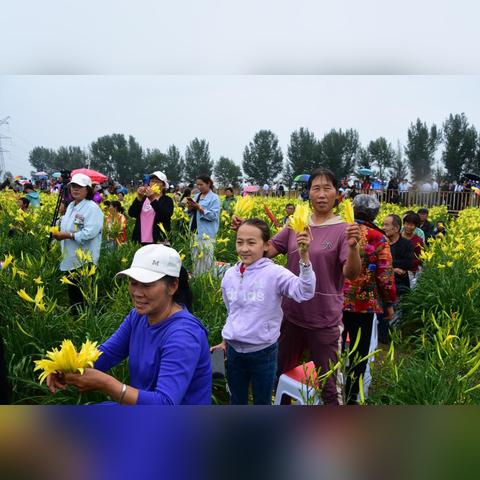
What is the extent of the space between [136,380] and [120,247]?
3.79m

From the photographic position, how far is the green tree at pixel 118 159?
362 inches

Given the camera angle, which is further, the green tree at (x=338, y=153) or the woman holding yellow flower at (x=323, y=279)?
the green tree at (x=338, y=153)

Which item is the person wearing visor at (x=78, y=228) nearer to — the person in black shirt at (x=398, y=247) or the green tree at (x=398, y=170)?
the person in black shirt at (x=398, y=247)

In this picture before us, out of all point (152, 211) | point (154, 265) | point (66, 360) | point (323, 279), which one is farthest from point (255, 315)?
point (152, 211)

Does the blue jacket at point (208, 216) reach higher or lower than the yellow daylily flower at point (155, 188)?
lower

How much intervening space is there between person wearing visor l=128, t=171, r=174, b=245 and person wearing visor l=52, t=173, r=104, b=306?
1.31 m

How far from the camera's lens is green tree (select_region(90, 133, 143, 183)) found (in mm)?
9203

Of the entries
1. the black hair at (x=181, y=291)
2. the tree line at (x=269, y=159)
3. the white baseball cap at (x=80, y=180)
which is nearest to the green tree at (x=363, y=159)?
the tree line at (x=269, y=159)

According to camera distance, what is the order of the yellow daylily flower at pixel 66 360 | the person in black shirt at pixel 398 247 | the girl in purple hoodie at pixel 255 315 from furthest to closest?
the person in black shirt at pixel 398 247 < the girl in purple hoodie at pixel 255 315 < the yellow daylily flower at pixel 66 360

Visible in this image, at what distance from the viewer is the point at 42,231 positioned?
4.96 metres

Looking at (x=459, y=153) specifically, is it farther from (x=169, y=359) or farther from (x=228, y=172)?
(x=169, y=359)

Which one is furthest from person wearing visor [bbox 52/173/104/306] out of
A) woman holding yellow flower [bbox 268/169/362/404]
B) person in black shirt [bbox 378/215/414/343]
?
person in black shirt [bbox 378/215/414/343]

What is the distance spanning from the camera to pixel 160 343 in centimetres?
150

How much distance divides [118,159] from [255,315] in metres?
8.95
